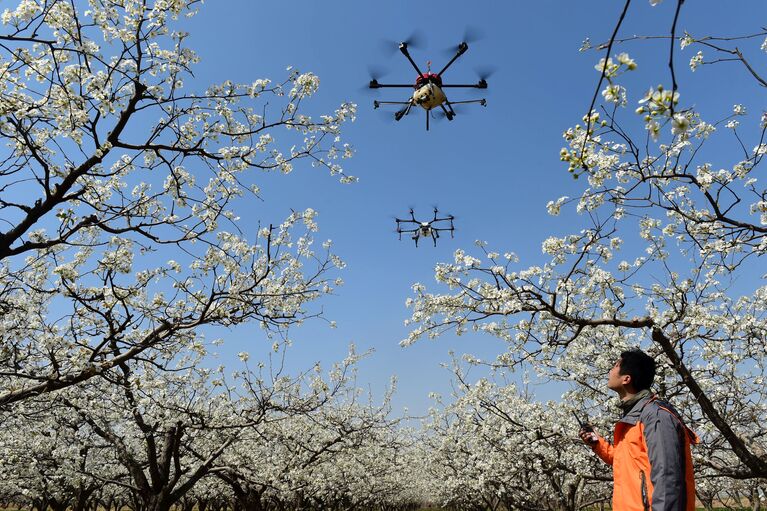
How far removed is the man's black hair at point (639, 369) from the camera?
125 inches

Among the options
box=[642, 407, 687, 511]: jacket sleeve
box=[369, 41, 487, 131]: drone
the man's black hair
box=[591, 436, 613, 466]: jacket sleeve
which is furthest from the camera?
box=[369, 41, 487, 131]: drone

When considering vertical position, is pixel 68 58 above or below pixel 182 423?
above

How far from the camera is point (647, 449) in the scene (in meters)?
2.73

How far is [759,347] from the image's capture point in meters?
8.11

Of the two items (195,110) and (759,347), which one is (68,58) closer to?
(195,110)

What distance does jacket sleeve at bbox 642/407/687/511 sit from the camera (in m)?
2.50

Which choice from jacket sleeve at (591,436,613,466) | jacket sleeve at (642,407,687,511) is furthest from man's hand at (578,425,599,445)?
jacket sleeve at (642,407,687,511)

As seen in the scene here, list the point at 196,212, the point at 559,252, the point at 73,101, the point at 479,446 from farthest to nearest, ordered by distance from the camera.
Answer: the point at 479,446 < the point at 559,252 < the point at 196,212 < the point at 73,101

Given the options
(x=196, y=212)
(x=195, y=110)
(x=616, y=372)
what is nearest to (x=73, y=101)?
(x=195, y=110)

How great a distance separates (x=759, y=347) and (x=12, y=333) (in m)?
12.6

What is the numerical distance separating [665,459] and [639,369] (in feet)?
2.40

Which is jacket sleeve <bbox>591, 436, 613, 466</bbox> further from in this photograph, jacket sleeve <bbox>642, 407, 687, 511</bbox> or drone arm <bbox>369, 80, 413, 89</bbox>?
drone arm <bbox>369, 80, 413, 89</bbox>

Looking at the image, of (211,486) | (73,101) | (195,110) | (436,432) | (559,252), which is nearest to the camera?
(73,101)

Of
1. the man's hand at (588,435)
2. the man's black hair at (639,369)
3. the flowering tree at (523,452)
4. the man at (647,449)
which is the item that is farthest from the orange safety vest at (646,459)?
the flowering tree at (523,452)
